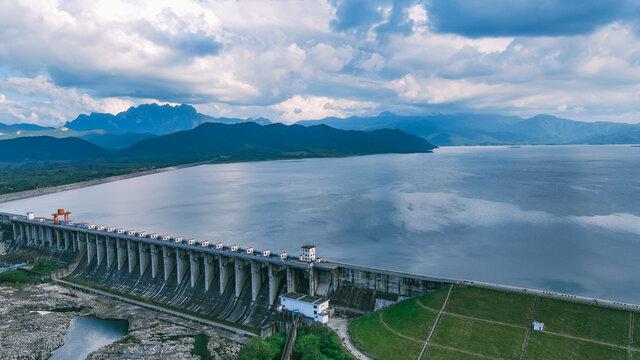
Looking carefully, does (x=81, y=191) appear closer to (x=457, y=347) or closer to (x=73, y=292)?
(x=73, y=292)

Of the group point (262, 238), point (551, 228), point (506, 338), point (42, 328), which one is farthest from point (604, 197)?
point (42, 328)

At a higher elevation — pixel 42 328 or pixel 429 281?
pixel 429 281

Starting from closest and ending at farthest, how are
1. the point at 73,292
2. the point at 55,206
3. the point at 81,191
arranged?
the point at 73,292 < the point at 55,206 < the point at 81,191

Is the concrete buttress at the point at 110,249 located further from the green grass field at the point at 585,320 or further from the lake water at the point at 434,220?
the green grass field at the point at 585,320

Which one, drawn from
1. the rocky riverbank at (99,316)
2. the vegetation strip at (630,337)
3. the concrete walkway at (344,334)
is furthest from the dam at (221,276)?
the rocky riverbank at (99,316)

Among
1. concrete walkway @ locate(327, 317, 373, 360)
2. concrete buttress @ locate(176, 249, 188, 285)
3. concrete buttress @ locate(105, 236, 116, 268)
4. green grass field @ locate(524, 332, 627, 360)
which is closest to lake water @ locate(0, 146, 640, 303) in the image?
concrete buttress @ locate(176, 249, 188, 285)

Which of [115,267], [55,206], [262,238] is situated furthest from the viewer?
[55,206]

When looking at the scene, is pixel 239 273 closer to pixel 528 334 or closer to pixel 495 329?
pixel 495 329
